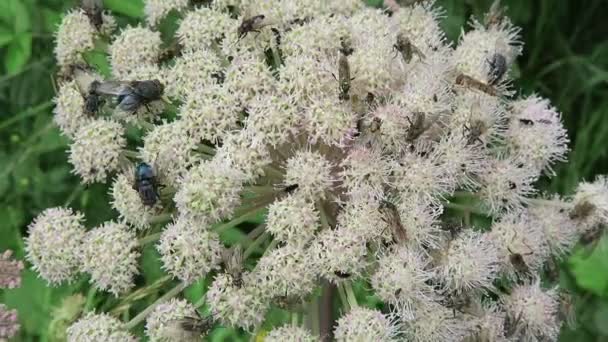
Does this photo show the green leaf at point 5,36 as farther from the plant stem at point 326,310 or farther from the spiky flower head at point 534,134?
the spiky flower head at point 534,134

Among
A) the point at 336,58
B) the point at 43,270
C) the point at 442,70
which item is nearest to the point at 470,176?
the point at 442,70

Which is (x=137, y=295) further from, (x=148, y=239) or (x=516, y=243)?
(x=516, y=243)


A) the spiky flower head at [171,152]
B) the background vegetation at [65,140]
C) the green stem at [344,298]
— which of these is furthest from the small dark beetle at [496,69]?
the spiky flower head at [171,152]

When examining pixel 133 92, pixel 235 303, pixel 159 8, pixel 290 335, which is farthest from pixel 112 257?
pixel 159 8

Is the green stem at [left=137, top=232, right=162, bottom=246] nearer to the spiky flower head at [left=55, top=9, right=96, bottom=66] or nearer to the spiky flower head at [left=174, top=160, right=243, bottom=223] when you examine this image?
the spiky flower head at [left=174, top=160, right=243, bottom=223]

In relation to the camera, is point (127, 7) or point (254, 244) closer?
point (254, 244)
